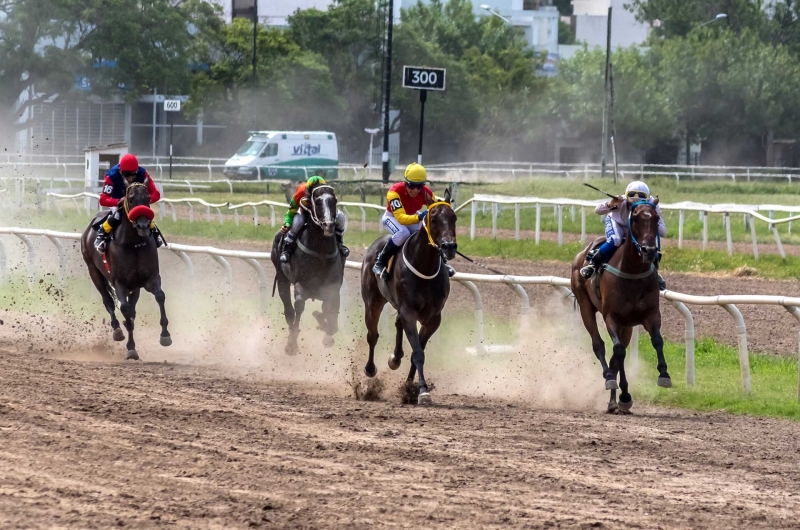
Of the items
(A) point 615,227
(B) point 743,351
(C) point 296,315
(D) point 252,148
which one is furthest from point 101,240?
(D) point 252,148

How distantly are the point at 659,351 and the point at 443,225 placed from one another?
1.88m

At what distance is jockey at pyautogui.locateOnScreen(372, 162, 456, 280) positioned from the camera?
33.3 ft

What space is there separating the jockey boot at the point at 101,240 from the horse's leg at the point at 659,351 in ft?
18.7

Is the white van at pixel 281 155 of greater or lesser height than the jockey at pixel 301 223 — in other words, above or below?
above

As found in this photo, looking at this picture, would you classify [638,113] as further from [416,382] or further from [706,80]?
[416,382]

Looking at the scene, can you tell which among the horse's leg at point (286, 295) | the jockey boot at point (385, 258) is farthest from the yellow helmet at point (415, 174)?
the horse's leg at point (286, 295)

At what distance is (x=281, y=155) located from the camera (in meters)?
42.5

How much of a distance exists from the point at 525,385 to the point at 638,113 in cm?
4633

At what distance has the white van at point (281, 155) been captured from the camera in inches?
1617

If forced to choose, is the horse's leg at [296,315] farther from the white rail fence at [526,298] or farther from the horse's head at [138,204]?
the horse's head at [138,204]

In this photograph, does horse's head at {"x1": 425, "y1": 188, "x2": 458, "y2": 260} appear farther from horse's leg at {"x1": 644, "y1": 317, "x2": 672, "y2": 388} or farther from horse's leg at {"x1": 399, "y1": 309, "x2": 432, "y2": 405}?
horse's leg at {"x1": 644, "y1": 317, "x2": 672, "y2": 388}

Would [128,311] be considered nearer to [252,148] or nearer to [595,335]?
[595,335]

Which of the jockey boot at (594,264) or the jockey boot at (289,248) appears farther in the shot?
the jockey boot at (289,248)

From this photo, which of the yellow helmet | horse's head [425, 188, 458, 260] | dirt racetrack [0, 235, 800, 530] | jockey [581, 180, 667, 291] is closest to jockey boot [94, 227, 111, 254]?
dirt racetrack [0, 235, 800, 530]
